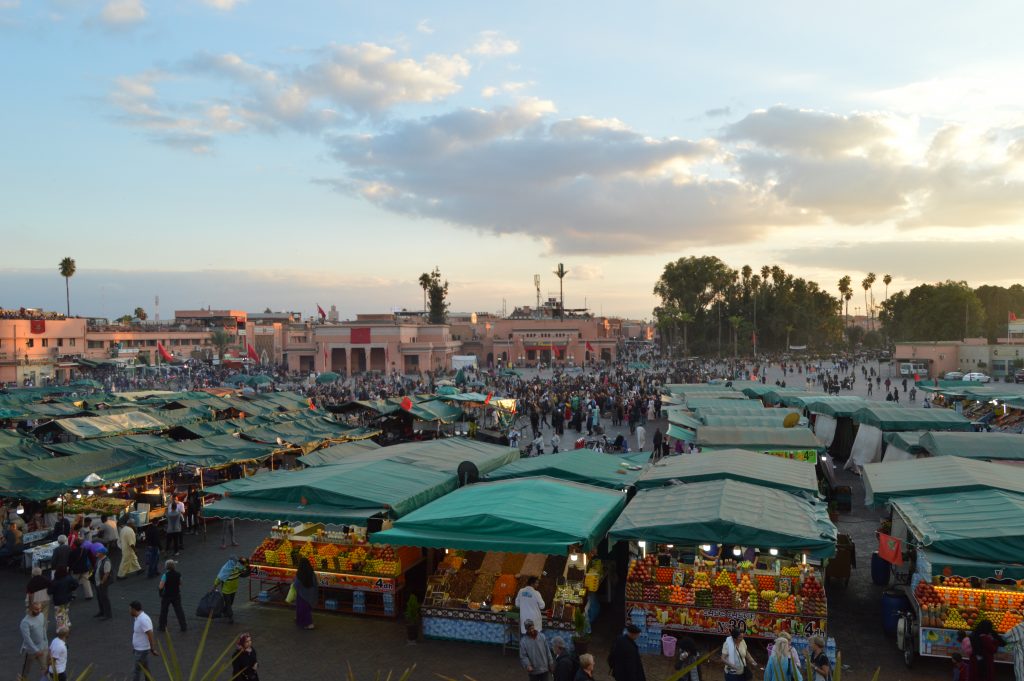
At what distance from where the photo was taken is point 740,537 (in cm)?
810

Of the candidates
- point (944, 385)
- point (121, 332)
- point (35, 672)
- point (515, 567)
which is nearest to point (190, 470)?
point (35, 672)

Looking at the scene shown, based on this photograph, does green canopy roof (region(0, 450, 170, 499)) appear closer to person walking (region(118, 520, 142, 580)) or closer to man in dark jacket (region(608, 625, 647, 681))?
person walking (region(118, 520, 142, 580))

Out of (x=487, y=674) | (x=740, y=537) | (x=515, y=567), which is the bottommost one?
(x=487, y=674)

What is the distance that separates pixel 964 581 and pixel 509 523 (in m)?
5.04

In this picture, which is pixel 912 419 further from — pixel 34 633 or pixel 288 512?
pixel 34 633

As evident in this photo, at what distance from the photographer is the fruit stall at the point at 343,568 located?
9.48 metres

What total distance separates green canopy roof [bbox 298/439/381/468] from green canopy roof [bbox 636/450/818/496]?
18.2 feet

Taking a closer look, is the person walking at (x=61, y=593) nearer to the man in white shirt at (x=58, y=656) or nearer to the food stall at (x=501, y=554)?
the man in white shirt at (x=58, y=656)

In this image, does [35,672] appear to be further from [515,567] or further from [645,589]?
[645,589]

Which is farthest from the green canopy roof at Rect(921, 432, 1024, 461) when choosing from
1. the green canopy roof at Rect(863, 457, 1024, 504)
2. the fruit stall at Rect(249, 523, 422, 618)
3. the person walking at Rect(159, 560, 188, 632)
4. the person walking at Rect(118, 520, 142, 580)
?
the person walking at Rect(118, 520, 142, 580)

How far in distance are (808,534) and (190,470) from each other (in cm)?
1494

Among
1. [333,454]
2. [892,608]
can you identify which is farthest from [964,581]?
[333,454]

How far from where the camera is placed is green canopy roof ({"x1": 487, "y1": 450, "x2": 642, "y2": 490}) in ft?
39.0

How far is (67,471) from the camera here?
44.4 feet
